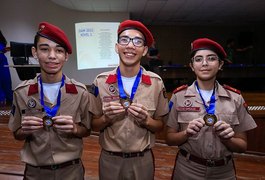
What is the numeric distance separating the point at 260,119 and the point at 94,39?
18.6ft

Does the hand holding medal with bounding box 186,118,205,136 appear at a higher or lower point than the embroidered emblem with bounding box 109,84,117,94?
lower

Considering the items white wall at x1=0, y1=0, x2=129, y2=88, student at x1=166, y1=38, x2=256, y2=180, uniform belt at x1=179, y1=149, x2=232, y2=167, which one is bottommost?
uniform belt at x1=179, y1=149, x2=232, y2=167

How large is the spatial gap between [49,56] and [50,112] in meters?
0.32

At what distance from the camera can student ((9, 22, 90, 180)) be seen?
4.86 feet

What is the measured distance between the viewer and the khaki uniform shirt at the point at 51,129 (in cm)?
148

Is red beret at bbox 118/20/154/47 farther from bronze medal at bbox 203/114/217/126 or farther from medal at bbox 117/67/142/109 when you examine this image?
bronze medal at bbox 203/114/217/126

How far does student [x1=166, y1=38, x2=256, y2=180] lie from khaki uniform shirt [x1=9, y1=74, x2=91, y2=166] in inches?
23.1

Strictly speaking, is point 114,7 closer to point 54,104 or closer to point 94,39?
point 94,39

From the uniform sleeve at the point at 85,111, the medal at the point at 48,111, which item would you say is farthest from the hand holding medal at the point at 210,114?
the medal at the point at 48,111

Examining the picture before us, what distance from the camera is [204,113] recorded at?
5.28ft

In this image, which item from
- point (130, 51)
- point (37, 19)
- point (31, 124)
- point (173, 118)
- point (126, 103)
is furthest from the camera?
point (37, 19)

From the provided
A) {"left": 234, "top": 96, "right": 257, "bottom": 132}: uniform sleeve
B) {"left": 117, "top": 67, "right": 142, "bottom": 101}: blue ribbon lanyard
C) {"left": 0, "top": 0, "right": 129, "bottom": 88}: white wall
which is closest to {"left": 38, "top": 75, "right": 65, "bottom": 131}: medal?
{"left": 117, "top": 67, "right": 142, "bottom": 101}: blue ribbon lanyard

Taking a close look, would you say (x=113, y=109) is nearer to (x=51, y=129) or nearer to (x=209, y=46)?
(x=51, y=129)

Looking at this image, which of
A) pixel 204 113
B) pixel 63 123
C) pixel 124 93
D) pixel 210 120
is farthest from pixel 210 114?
pixel 63 123
